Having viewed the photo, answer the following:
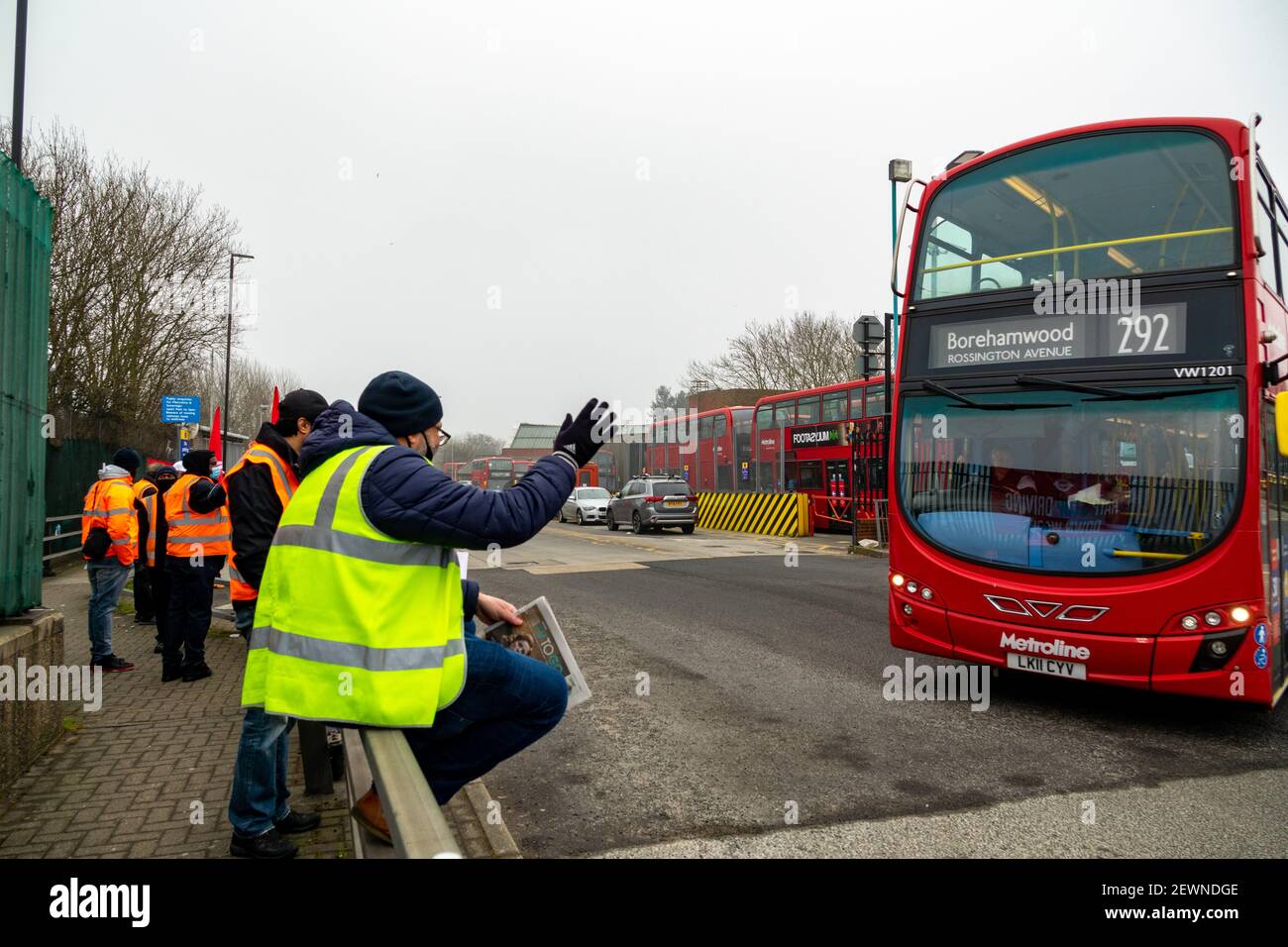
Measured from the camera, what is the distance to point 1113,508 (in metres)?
5.48

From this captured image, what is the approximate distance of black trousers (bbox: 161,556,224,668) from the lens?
6.46 metres

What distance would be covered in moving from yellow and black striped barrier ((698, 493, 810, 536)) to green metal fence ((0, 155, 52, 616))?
2213 centimetres

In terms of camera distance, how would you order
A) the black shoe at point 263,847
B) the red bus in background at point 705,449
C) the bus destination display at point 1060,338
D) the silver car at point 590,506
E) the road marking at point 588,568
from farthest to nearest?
1. the silver car at point 590,506
2. the red bus in background at point 705,449
3. the road marking at point 588,568
4. the bus destination display at point 1060,338
5. the black shoe at point 263,847

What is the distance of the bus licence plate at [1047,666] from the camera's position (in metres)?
5.40

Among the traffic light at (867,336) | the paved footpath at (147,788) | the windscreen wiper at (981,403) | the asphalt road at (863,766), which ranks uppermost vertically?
the traffic light at (867,336)

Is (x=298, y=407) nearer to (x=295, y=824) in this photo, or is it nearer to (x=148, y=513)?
(x=295, y=824)

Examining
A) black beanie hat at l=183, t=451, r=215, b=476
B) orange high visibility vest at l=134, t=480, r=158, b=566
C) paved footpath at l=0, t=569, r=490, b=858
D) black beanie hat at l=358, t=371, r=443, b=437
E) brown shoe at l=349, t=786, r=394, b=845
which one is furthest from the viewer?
orange high visibility vest at l=134, t=480, r=158, b=566

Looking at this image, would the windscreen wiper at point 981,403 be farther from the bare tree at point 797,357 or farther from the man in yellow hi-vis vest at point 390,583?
the bare tree at point 797,357

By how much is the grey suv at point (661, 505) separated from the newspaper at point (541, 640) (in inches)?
929

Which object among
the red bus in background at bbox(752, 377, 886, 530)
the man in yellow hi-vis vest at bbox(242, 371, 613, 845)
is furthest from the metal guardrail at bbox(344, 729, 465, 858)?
the red bus in background at bbox(752, 377, 886, 530)

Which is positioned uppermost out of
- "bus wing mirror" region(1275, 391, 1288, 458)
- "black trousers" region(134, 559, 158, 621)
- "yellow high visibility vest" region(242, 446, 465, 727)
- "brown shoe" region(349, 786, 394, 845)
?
"bus wing mirror" region(1275, 391, 1288, 458)

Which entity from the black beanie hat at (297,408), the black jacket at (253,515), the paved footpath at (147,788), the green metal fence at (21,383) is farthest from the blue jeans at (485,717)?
the green metal fence at (21,383)

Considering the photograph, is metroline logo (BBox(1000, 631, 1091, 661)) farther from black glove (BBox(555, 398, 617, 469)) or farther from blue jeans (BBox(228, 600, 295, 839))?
blue jeans (BBox(228, 600, 295, 839))
